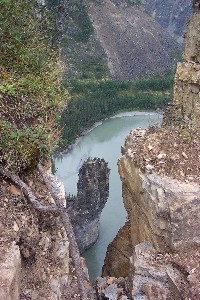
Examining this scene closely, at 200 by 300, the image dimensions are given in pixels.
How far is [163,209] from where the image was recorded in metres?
7.33

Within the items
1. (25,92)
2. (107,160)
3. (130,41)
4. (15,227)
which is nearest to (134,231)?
(25,92)

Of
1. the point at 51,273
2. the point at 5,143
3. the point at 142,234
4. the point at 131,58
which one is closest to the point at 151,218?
the point at 142,234

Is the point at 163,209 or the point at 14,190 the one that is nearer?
the point at 14,190

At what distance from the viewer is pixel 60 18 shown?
12602 mm

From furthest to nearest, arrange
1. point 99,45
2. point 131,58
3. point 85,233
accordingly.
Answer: point 131,58, point 99,45, point 85,233

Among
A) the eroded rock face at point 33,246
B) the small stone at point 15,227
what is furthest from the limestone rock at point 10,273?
the small stone at point 15,227

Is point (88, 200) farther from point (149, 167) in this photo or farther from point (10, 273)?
point (10, 273)

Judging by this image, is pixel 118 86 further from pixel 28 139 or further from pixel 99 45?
pixel 28 139

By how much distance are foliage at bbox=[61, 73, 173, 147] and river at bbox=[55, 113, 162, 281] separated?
72 centimetres

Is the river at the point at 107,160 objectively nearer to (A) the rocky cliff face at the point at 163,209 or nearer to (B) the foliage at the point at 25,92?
(A) the rocky cliff face at the point at 163,209

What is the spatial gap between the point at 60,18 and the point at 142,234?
722 centimetres

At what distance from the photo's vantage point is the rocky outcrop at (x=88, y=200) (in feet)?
47.1

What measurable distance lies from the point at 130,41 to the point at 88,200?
29002 mm

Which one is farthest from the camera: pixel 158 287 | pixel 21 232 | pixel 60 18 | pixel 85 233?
pixel 85 233
